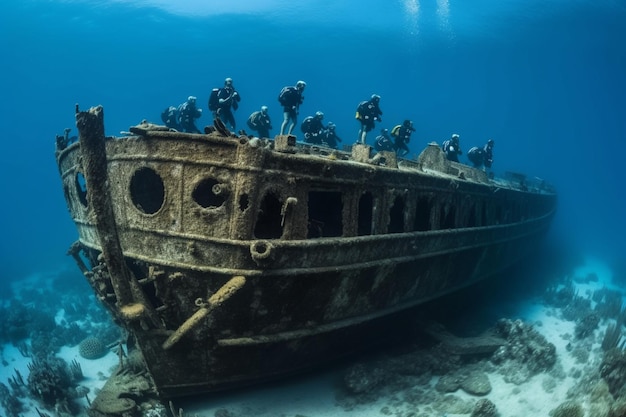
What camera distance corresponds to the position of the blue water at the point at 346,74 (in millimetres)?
62562

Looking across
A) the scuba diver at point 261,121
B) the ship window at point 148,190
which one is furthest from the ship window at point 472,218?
the ship window at point 148,190

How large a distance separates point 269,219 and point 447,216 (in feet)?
18.5

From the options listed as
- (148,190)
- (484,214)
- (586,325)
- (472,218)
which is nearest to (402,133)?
(484,214)

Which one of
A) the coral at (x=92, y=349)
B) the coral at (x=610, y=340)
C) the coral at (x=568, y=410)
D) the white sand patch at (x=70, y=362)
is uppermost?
the coral at (x=610, y=340)

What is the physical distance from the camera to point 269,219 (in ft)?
25.3

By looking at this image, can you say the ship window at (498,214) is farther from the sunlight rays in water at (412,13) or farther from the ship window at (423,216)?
the sunlight rays in water at (412,13)

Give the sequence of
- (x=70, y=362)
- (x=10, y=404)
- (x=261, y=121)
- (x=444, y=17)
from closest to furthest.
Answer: (x=10, y=404), (x=261, y=121), (x=70, y=362), (x=444, y=17)

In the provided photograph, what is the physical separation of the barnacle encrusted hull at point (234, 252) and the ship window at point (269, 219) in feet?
0.09

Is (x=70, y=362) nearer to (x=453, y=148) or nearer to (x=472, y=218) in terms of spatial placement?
(x=472, y=218)

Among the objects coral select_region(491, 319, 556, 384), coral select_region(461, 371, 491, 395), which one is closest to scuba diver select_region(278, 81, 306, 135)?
coral select_region(461, 371, 491, 395)

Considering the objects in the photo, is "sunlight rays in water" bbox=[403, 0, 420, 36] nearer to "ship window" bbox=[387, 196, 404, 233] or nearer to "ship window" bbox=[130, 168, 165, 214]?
"ship window" bbox=[387, 196, 404, 233]

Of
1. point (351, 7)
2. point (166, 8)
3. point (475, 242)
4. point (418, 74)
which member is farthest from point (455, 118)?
point (475, 242)

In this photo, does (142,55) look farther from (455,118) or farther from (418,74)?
(455,118)

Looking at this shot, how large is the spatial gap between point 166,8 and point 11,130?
142411mm
